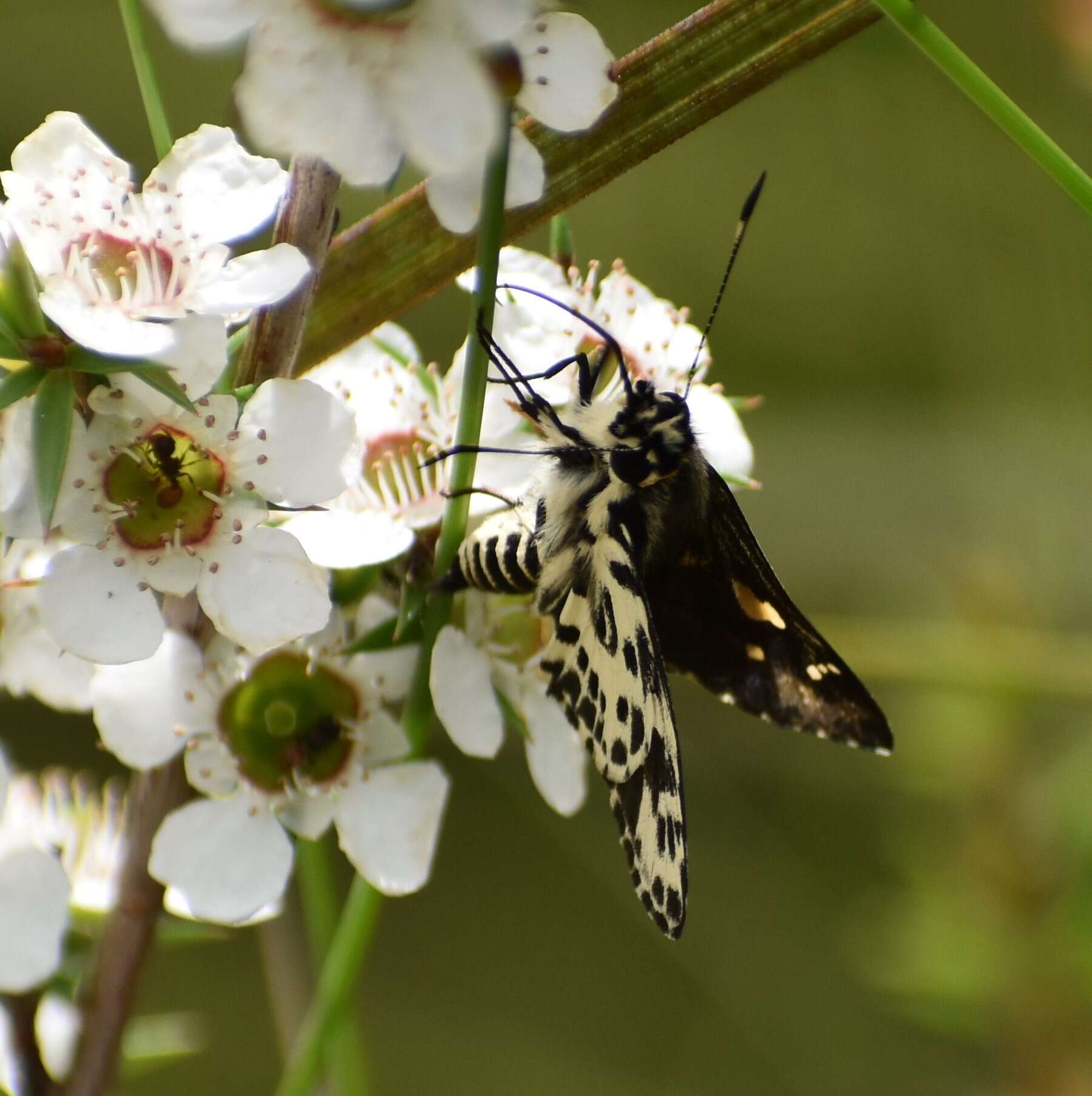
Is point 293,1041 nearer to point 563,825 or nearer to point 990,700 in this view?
point 990,700

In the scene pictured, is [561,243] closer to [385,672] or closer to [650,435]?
[650,435]

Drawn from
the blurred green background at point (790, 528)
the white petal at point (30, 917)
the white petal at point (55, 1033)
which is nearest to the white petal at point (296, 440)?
the white petal at point (30, 917)

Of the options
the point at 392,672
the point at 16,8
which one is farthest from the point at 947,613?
the point at 16,8

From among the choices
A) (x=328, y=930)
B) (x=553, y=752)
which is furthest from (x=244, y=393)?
(x=328, y=930)

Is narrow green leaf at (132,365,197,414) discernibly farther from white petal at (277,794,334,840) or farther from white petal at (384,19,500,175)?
white petal at (277,794,334,840)

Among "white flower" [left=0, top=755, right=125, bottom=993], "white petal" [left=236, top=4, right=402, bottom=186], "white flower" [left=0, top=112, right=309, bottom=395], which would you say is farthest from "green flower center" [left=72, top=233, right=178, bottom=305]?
"white flower" [left=0, top=755, right=125, bottom=993]

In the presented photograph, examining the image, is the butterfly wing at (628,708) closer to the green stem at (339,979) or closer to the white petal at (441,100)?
the green stem at (339,979)
